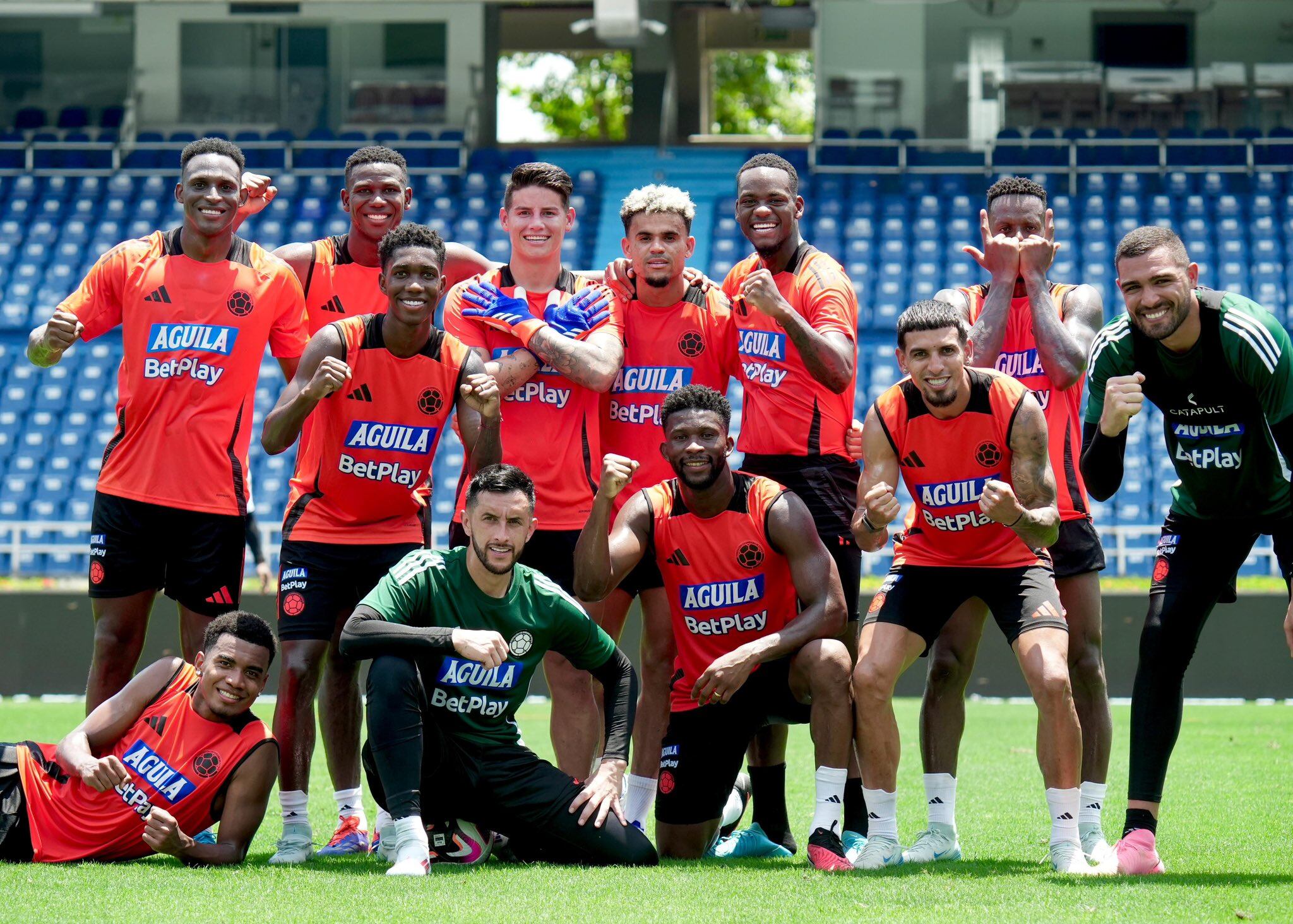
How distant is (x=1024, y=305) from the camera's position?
22.3 feet

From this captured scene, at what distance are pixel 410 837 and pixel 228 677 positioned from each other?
40.9 inches

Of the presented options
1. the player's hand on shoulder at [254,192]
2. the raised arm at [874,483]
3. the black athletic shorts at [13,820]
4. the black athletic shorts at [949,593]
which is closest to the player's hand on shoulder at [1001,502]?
the raised arm at [874,483]

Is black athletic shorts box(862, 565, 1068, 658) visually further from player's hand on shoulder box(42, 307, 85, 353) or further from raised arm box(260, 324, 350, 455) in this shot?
player's hand on shoulder box(42, 307, 85, 353)

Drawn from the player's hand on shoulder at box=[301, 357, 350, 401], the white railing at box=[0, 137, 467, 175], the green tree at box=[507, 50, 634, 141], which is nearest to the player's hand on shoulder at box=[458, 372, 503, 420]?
the player's hand on shoulder at box=[301, 357, 350, 401]

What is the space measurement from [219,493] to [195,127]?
17.3 meters

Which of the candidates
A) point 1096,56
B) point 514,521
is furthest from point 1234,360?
point 1096,56

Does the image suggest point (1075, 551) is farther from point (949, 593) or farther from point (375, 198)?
point (375, 198)

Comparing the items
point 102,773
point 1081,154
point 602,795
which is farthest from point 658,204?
point 1081,154

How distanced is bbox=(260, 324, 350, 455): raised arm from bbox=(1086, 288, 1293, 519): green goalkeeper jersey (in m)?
2.96

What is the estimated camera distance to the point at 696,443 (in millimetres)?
5992

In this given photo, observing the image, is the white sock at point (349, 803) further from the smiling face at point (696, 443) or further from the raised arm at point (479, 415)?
the smiling face at point (696, 443)

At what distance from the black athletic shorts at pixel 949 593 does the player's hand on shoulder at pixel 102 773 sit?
295 cm

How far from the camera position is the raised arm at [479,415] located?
6.04 meters

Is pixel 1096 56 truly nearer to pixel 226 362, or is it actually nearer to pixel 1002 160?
pixel 1002 160
